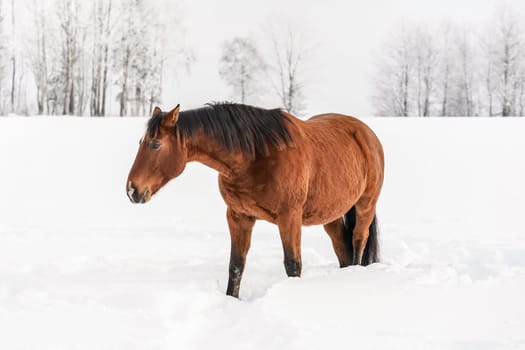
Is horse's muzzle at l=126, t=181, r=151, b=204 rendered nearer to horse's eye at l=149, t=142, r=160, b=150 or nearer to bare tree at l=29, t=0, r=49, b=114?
horse's eye at l=149, t=142, r=160, b=150

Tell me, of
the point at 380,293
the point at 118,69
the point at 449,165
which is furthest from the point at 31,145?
the point at 380,293

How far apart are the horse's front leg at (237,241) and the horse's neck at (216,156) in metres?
0.41

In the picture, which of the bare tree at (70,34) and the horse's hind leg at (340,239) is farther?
the bare tree at (70,34)

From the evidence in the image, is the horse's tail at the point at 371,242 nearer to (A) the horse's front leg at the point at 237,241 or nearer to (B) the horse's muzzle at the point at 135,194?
(A) the horse's front leg at the point at 237,241

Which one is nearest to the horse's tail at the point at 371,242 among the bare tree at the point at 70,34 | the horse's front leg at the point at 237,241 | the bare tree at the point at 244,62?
the horse's front leg at the point at 237,241

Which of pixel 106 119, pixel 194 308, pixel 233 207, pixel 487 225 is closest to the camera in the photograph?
pixel 194 308

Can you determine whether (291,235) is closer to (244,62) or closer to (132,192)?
(132,192)

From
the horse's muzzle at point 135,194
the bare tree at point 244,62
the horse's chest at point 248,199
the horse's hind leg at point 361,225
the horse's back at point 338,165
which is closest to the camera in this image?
the horse's muzzle at point 135,194

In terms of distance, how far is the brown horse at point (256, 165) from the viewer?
3084mm

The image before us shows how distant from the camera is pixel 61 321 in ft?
9.33

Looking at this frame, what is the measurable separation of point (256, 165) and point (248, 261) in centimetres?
179

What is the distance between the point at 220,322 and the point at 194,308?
302mm

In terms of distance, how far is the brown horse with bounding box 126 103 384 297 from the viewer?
3.08 meters

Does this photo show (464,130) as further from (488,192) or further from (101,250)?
(101,250)
